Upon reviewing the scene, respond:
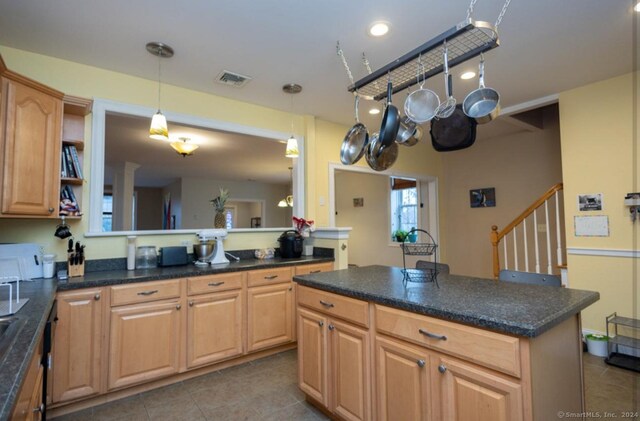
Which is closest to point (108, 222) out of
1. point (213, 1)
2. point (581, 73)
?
point (213, 1)

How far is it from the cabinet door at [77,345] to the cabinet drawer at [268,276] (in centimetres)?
111

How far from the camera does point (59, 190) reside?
2314mm

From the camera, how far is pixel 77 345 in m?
2.12

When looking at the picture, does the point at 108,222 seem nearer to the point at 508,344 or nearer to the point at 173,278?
the point at 173,278

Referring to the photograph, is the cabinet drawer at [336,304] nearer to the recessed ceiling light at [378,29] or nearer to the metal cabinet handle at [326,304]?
the metal cabinet handle at [326,304]

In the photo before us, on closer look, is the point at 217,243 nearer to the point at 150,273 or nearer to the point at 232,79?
the point at 150,273

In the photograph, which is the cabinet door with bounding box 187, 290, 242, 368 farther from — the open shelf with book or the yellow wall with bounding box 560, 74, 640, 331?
the yellow wall with bounding box 560, 74, 640, 331

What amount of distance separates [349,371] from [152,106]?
2.76m

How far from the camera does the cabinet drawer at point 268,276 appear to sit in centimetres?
285

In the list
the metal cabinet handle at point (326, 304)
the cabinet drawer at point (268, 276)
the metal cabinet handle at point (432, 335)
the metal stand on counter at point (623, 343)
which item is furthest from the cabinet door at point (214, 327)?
the metal stand on counter at point (623, 343)

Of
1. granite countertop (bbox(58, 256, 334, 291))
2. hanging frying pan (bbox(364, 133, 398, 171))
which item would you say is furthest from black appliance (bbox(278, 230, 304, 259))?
hanging frying pan (bbox(364, 133, 398, 171))

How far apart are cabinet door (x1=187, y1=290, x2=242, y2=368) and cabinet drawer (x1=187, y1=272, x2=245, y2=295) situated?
49mm

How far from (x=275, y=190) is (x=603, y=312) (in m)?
8.37

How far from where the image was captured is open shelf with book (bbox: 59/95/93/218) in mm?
2408
